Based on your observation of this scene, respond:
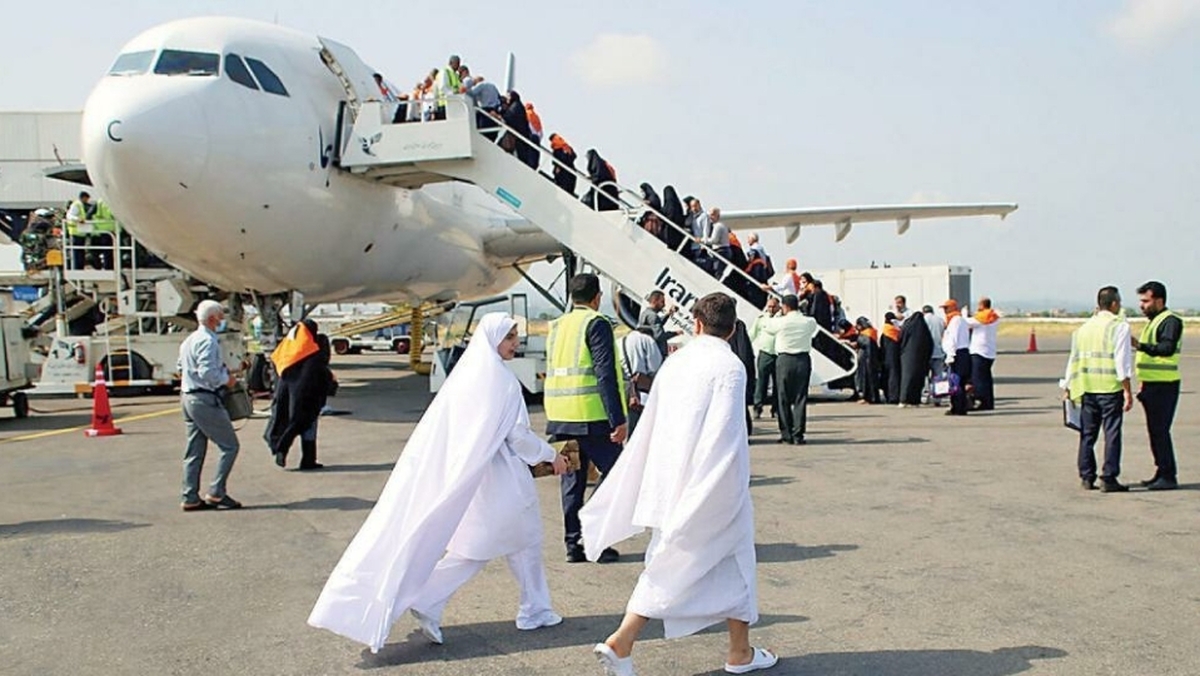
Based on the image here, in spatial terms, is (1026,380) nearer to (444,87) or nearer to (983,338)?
(983,338)

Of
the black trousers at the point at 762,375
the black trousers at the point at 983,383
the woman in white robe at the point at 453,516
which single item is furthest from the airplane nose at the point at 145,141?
the black trousers at the point at 983,383

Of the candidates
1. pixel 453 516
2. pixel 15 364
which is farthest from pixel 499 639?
pixel 15 364

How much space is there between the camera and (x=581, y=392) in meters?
6.39

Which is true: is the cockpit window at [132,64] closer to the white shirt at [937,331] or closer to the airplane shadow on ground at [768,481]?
the airplane shadow on ground at [768,481]

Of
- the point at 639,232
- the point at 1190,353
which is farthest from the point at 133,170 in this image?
Result: the point at 1190,353

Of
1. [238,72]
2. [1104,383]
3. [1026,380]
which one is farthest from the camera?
[1026,380]

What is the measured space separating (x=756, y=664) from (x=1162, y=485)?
547 centimetres

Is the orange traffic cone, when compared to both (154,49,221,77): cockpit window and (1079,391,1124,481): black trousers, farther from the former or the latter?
(1079,391,1124,481): black trousers

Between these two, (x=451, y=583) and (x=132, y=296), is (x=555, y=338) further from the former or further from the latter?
(x=132, y=296)

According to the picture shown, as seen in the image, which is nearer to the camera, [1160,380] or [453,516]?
[453,516]

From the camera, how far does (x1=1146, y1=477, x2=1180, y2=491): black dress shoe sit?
8398 mm

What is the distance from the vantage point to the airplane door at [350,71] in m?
15.1

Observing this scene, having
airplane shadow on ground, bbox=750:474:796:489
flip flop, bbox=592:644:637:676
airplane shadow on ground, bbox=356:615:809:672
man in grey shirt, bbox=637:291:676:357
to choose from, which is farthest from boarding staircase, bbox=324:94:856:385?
flip flop, bbox=592:644:637:676

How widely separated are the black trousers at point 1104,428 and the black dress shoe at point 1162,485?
1.01 ft
